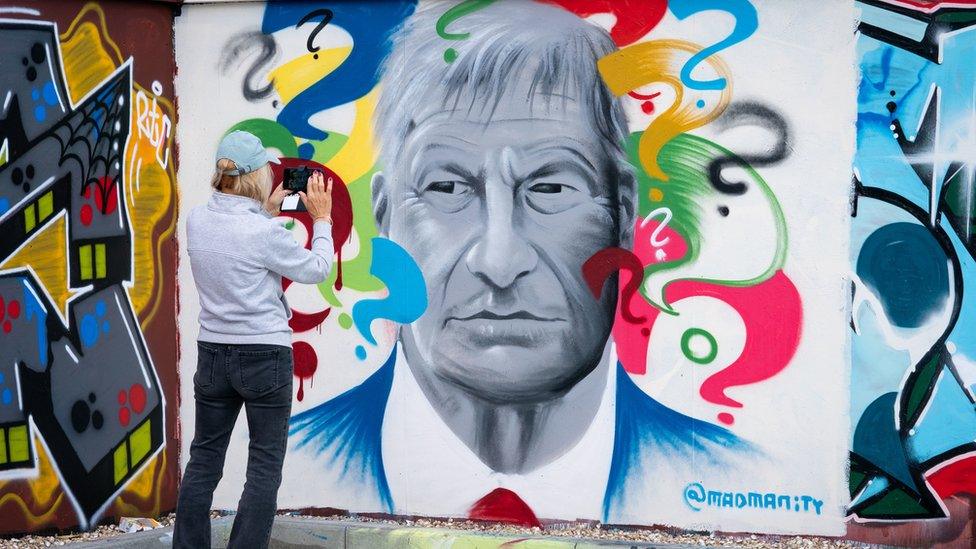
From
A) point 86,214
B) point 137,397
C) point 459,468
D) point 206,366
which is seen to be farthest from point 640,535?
point 86,214

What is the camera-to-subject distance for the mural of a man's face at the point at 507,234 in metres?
5.80

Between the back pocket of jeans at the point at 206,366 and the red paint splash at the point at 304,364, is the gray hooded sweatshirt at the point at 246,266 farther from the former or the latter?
the red paint splash at the point at 304,364

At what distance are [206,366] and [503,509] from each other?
6.18 feet

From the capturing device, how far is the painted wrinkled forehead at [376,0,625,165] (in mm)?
5766

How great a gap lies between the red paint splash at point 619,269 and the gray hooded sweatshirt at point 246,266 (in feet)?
5.21

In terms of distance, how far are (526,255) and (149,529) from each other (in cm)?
225

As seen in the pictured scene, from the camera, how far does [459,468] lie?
19.6 feet

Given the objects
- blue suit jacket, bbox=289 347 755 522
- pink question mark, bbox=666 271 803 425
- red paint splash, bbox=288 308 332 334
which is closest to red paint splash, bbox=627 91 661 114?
pink question mark, bbox=666 271 803 425

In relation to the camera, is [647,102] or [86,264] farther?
[86,264]

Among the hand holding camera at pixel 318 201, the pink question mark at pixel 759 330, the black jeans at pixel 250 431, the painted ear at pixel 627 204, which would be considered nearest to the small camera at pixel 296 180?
the hand holding camera at pixel 318 201

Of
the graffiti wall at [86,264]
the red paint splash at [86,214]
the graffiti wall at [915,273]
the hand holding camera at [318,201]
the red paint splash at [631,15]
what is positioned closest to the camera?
the hand holding camera at [318,201]

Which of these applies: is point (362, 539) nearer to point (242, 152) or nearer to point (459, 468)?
point (459, 468)

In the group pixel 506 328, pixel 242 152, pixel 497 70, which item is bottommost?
pixel 506 328

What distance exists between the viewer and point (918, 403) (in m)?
5.39
